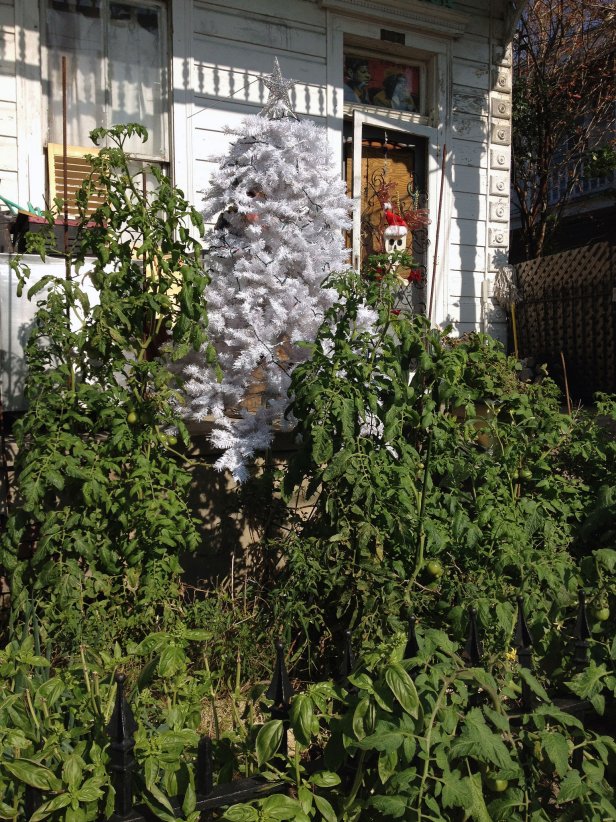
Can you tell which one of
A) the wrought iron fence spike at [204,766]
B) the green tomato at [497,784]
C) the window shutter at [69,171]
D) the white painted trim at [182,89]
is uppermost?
the white painted trim at [182,89]

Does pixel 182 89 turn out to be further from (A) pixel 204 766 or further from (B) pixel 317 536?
(A) pixel 204 766

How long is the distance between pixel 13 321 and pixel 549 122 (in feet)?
33.3

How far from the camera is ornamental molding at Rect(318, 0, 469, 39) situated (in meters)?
7.52

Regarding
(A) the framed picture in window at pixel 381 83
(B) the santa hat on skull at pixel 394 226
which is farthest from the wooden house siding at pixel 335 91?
(B) the santa hat on skull at pixel 394 226

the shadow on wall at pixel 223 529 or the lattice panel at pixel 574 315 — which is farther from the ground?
the lattice panel at pixel 574 315

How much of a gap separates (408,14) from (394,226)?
7.89 feet

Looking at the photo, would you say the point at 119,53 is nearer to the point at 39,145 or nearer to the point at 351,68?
the point at 39,145

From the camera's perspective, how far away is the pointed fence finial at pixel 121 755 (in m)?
1.77

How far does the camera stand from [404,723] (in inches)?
71.3

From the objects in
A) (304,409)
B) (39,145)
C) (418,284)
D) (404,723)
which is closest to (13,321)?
(304,409)

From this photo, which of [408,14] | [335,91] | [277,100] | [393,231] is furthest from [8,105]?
[408,14]

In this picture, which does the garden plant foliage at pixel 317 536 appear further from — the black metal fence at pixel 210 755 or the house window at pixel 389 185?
the house window at pixel 389 185

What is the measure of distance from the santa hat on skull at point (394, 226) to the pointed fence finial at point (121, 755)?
6009 mm

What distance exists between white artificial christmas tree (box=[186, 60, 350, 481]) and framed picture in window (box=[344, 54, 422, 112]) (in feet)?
12.2
